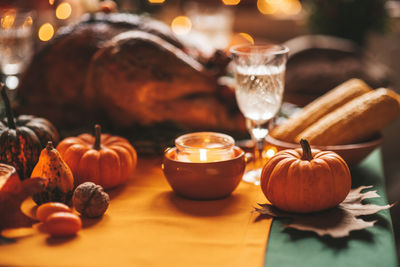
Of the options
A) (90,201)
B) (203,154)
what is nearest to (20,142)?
(90,201)

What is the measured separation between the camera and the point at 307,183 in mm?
1021

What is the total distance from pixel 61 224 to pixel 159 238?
0.62ft

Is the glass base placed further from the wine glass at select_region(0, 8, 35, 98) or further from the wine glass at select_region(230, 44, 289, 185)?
the wine glass at select_region(0, 8, 35, 98)

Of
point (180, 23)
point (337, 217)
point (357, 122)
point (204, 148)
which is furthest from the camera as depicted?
point (180, 23)

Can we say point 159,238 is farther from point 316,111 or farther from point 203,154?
point 316,111

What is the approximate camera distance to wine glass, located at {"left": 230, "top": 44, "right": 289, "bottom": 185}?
1295 mm

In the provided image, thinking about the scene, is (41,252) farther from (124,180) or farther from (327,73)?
(327,73)

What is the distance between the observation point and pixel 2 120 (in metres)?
1.30

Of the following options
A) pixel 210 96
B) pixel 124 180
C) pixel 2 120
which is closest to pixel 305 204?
pixel 124 180

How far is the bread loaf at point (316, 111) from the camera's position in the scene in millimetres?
1336

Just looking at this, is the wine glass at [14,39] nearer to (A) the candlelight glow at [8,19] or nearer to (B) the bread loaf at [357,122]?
(A) the candlelight glow at [8,19]

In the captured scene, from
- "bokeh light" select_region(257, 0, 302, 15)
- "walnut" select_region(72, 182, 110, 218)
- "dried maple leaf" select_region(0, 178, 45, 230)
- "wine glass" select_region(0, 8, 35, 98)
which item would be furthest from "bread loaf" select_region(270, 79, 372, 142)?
"bokeh light" select_region(257, 0, 302, 15)

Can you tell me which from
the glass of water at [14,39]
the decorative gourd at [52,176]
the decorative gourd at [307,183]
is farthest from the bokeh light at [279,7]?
the decorative gourd at [52,176]

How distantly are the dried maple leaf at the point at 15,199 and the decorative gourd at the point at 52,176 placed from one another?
0.27ft
